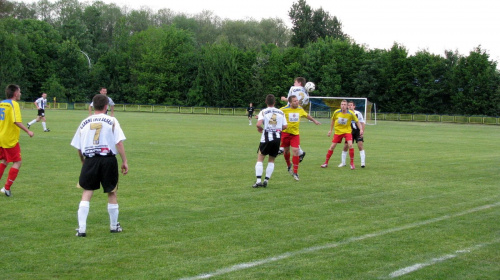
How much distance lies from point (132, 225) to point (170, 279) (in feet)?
8.16

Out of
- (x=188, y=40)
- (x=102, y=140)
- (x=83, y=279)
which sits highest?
(x=188, y=40)

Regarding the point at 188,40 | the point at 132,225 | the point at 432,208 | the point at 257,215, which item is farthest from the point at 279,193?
the point at 188,40

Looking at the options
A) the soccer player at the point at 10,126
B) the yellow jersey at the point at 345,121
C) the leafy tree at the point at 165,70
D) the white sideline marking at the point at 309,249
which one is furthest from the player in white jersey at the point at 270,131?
the leafy tree at the point at 165,70

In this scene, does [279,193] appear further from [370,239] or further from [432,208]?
[370,239]

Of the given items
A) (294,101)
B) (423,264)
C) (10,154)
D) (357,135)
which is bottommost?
(423,264)

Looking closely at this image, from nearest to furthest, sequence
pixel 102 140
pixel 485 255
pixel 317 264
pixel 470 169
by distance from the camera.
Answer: pixel 317 264 → pixel 485 255 → pixel 102 140 → pixel 470 169

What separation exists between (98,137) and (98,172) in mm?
453

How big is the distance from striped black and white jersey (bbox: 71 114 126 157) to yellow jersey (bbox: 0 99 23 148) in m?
3.59

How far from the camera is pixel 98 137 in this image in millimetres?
6730

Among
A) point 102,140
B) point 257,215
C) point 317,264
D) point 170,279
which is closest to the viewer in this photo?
point 170,279

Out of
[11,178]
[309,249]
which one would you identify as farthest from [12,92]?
[309,249]

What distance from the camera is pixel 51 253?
6.05 m

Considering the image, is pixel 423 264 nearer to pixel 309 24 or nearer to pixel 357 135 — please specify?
pixel 357 135

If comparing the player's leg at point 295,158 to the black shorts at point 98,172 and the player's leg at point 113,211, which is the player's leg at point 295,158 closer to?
the player's leg at point 113,211
